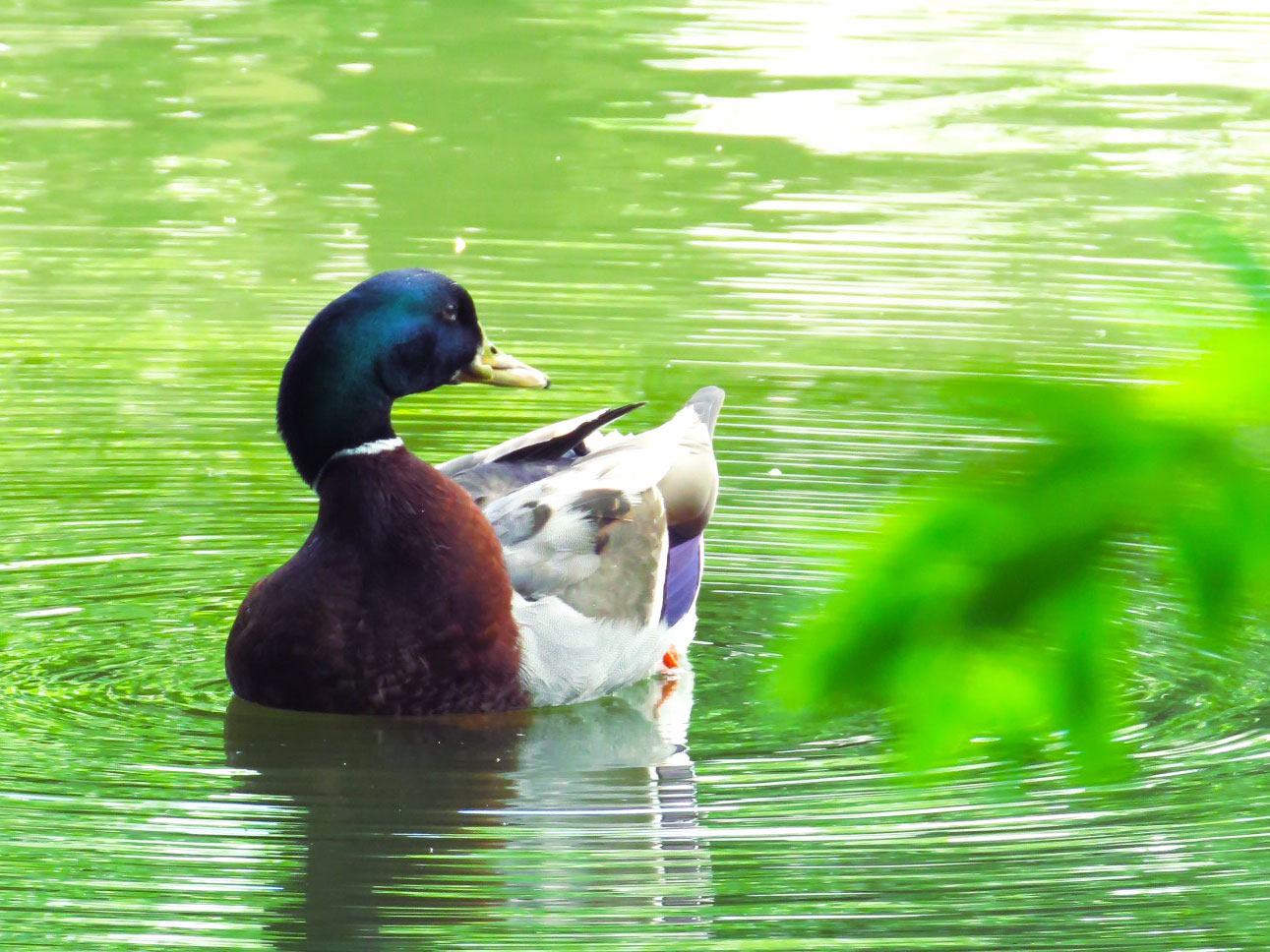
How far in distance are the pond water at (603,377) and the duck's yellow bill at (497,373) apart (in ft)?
2.98

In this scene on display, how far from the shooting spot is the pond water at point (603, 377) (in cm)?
400

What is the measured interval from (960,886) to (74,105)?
1045 centimetres

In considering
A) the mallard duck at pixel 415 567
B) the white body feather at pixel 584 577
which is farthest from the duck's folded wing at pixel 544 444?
the mallard duck at pixel 415 567

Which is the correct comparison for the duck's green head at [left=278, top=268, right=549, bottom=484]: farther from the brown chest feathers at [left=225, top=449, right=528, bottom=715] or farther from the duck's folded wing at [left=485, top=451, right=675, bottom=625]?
the duck's folded wing at [left=485, top=451, right=675, bottom=625]

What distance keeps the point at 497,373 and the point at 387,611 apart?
32.4 inches

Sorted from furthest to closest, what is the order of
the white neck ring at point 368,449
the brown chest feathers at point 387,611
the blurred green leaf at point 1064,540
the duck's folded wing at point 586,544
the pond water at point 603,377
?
the duck's folded wing at point 586,544, the white neck ring at point 368,449, the brown chest feathers at point 387,611, the pond water at point 603,377, the blurred green leaf at point 1064,540

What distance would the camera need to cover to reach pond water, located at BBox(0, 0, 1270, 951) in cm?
400

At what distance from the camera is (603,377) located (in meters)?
8.47

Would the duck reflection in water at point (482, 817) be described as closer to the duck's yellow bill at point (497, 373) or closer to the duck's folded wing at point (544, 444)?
the duck's folded wing at point (544, 444)

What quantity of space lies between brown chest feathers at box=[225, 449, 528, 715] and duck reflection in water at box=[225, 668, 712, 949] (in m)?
0.11

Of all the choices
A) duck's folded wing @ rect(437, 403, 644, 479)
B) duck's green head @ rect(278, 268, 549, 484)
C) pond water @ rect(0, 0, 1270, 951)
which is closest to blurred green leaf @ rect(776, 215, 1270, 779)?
pond water @ rect(0, 0, 1270, 951)

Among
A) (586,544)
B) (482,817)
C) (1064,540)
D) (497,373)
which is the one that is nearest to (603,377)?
(497,373)

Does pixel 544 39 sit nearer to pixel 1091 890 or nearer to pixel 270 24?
pixel 270 24

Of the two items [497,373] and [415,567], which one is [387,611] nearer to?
[415,567]
